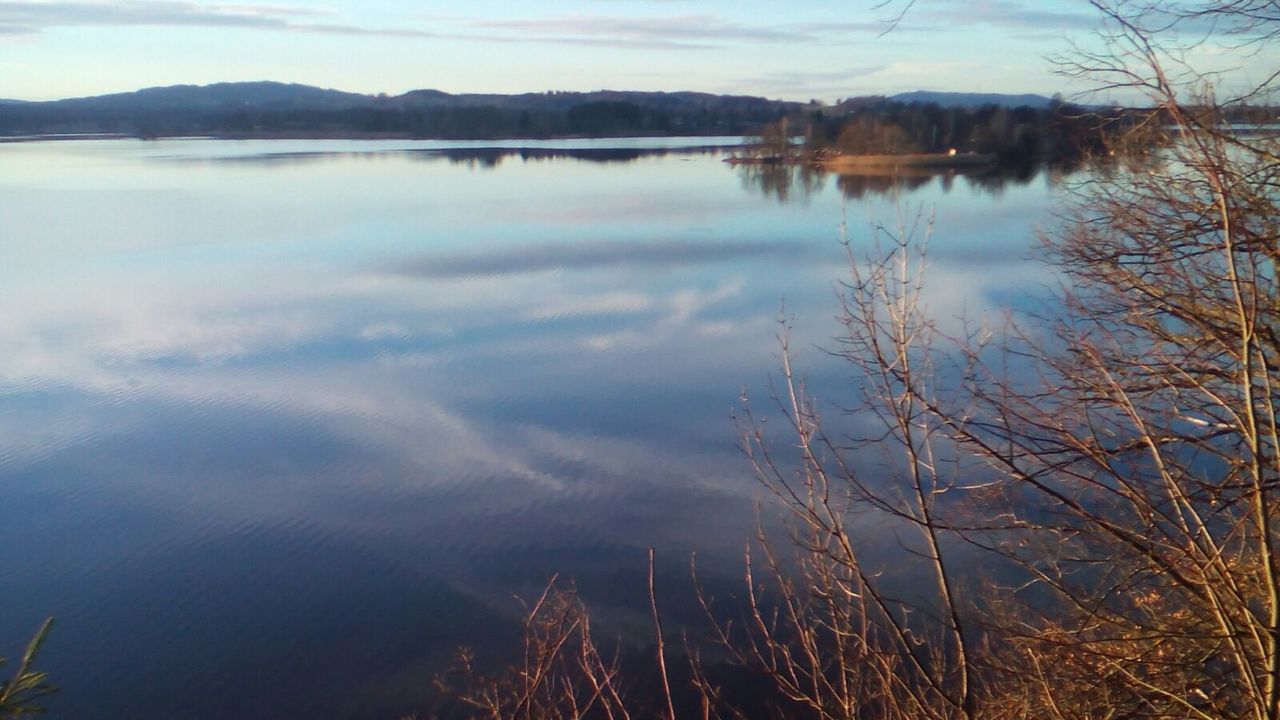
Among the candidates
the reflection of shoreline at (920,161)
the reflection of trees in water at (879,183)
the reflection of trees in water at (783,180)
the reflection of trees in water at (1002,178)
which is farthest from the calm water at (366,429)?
the reflection of trees in water at (783,180)

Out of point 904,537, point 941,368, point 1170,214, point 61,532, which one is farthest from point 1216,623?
point 61,532

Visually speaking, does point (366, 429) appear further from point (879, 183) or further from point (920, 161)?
point (920, 161)

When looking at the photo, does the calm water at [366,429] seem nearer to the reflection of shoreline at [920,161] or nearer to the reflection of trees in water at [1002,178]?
the reflection of shoreline at [920,161]

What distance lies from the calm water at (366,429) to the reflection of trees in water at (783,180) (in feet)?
18.2

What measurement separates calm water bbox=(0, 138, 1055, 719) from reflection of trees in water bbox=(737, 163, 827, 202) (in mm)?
5548

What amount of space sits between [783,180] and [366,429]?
20776mm

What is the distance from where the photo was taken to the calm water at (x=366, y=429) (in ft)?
19.5

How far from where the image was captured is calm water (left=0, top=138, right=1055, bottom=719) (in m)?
5.96

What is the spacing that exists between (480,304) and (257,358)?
11.0 feet

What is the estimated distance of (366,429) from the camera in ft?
28.9

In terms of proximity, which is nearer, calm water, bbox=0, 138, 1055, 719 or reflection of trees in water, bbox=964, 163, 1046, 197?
calm water, bbox=0, 138, 1055, 719

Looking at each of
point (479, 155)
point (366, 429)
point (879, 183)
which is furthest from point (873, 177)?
point (479, 155)

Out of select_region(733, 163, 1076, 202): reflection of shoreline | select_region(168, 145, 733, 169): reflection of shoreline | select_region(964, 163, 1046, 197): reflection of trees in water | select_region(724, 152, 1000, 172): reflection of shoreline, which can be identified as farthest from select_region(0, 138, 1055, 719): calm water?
select_region(168, 145, 733, 169): reflection of shoreline

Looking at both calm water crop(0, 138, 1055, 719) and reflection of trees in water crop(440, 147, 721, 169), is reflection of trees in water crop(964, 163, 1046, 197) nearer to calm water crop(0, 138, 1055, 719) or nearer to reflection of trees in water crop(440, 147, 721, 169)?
calm water crop(0, 138, 1055, 719)
